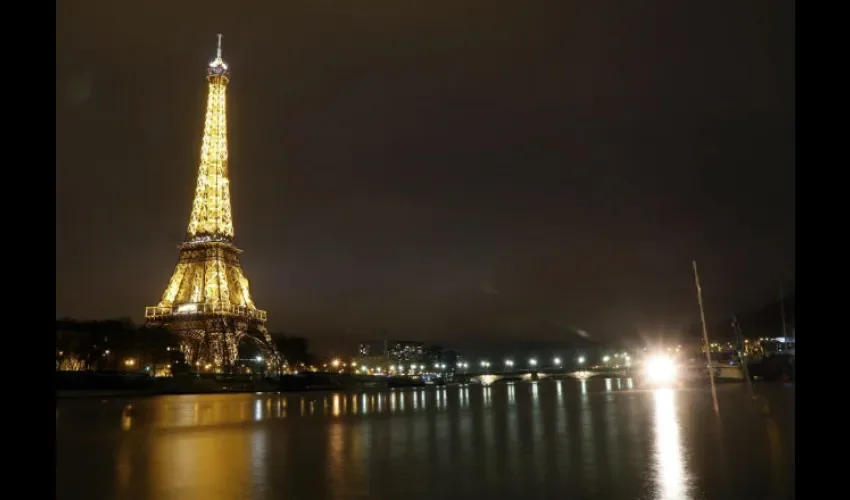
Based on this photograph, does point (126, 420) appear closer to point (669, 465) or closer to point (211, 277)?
point (669, 465)

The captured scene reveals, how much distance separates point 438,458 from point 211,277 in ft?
219

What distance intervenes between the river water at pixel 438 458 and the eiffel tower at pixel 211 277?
52.6m

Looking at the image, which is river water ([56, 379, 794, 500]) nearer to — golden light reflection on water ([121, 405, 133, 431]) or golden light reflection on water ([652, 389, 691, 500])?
golden light reflection on water ([652, 389, 691, 500])

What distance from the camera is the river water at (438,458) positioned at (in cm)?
938

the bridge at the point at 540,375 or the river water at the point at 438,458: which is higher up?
the river water at the point at 438,458

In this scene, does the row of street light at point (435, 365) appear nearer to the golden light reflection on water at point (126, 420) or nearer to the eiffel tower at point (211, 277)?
the eiffel tower at point (211, 277)

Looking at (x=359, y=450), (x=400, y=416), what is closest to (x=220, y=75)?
(x=400, y=416)

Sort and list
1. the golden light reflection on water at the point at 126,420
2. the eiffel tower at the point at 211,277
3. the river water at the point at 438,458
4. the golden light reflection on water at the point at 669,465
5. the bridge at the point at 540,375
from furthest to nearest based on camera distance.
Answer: the bridge at the point at 540,375 → the eiffel tower at the point at 211,277 → the golden light reflection on water at the point at 126,420 → the river water at the point at 438,458 → the golden light reflection on water at the point at 669,465

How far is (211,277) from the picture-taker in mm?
74875

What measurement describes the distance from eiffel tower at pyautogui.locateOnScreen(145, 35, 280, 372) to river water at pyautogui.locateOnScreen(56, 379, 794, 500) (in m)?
52.6

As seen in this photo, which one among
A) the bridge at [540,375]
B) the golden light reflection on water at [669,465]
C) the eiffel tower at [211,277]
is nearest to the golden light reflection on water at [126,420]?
the golden light reflection on water at [669,465]

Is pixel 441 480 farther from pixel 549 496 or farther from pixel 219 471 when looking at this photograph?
pixel 219 471
